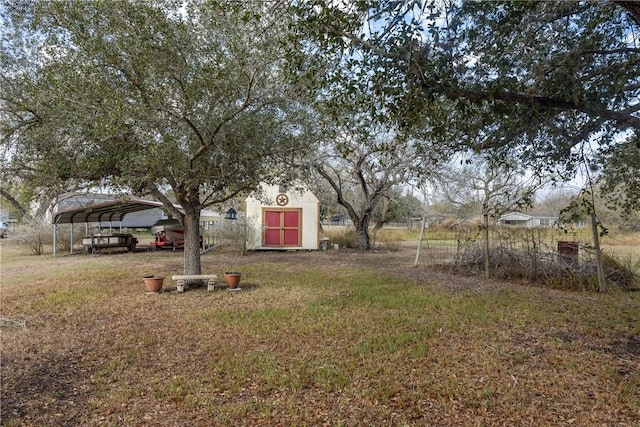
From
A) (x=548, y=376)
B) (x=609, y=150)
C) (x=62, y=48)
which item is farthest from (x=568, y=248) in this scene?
(x=62, y=48)

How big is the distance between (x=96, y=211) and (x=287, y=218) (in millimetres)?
8242

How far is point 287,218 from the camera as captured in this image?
18.2 m

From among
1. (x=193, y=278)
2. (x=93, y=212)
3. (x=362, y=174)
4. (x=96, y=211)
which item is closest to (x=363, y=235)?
(x=362, y=174)

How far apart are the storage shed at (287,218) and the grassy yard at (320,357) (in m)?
9.89

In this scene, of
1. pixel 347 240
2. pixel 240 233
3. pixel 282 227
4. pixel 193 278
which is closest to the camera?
pixel 193 278

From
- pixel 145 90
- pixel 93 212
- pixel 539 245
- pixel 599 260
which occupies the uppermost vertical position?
pixel 145 90

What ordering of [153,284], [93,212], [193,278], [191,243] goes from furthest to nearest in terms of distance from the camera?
[93,212] → [191,243] → [193,278] → [153,284]

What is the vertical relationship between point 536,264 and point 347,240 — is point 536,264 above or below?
below

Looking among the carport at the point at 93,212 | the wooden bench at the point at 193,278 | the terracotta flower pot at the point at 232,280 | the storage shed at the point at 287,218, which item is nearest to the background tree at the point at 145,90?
the wooden bench at the point at 193,278

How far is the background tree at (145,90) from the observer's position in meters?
5.91

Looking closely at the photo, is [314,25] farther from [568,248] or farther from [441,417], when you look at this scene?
[568,248]

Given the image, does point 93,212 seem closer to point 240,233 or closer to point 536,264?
point 240,233

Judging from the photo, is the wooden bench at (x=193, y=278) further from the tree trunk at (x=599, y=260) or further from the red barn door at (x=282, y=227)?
the red barn door at (x=282, y=227)

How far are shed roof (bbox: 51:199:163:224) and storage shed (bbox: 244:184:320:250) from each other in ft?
15.4
